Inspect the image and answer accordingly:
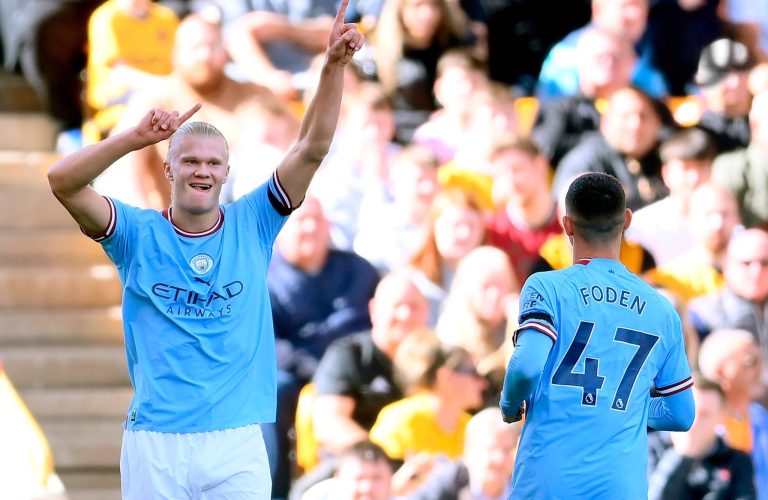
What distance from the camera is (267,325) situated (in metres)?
3.73

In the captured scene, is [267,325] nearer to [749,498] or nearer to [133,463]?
[133,463]

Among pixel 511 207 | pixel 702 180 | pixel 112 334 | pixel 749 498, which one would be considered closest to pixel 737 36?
pixel 702 180

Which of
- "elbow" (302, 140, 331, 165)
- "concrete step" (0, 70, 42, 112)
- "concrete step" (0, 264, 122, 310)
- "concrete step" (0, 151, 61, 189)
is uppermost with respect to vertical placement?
"concrete step" (0, 70, 42, 112)

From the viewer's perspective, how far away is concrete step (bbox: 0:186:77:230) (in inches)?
286

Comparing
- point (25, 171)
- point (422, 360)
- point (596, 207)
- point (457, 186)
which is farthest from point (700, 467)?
point (25, 171)

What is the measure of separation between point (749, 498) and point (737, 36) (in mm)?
2539

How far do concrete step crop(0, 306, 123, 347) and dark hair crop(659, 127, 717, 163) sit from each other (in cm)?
316

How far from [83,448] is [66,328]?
2.73 ft

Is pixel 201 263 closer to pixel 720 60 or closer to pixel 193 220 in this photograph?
pixel 193 220

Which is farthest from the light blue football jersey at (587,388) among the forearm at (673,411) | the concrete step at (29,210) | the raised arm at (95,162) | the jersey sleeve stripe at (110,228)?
the concrete step at (29,210)

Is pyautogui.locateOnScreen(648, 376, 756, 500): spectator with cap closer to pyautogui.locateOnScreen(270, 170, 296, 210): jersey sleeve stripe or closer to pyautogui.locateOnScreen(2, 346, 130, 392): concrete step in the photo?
pyautogui.locateOnScreen(2, 346, 130, 392): concrete step

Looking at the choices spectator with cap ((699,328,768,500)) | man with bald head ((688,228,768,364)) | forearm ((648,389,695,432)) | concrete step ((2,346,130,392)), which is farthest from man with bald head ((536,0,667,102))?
forearm ((648,389,695,432))

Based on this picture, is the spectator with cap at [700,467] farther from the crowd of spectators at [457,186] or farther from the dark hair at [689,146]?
the dark hair at [689,146]

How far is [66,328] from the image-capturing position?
22.8 feet
